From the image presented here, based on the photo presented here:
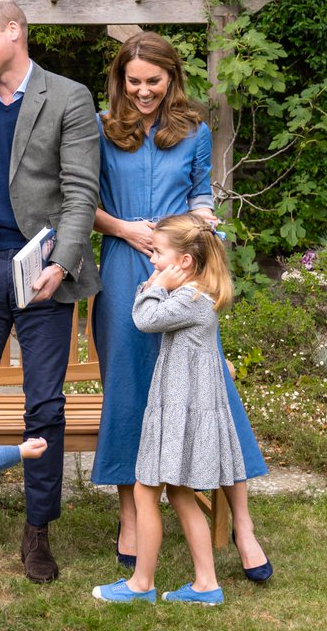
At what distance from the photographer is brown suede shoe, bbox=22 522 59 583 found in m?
3.67

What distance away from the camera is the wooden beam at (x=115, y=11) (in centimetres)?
711

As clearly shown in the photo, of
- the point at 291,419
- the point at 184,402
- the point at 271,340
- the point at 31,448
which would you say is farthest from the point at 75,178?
the point at 271,340

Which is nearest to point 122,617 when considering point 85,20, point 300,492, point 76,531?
point 76,531

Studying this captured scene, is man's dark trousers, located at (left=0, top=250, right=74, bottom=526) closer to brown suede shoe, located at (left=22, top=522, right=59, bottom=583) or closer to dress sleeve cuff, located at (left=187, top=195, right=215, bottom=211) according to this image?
brown suede shoe, located at (left=22, top=522, right=59, bottom=583)

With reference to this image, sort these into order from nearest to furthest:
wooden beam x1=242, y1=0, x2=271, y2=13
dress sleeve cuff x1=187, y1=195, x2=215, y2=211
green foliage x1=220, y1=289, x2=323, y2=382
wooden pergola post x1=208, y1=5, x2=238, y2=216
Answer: dress sleeve cuff x1=187, y1=195, x2=215, y2=211 < green foliage x1=220, y1=289, x2=323, y2=382 < wooden beam x1=242, y1=0, x2=271, y2=13 < wooden pergola post x1=208, y1=5, x2=238, y2=216

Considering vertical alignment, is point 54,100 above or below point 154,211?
above

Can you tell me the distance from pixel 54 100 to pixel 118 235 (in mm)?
501

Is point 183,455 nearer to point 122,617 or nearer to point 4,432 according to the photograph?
point 122,617

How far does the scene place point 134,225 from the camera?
12.0 ft

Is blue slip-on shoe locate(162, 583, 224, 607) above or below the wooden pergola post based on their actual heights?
below

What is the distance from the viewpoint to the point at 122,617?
11.1ft

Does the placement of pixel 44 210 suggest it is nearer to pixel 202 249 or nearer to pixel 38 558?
pixel 202 249

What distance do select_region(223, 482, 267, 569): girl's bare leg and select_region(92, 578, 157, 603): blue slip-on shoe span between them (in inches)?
13.6

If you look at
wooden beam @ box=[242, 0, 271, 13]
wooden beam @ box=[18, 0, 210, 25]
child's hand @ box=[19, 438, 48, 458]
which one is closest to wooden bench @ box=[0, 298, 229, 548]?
child's hand @ box=[19, 438, 48, 458]
